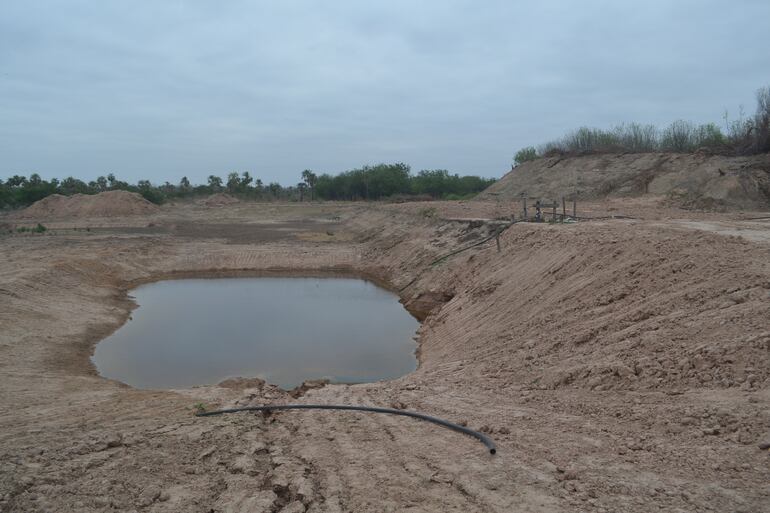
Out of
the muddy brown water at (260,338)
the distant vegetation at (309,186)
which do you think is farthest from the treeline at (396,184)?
the muddy brown water at (260,338)

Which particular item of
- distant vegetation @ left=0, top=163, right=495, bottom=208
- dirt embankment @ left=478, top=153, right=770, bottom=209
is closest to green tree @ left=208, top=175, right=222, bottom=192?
distant vegetation @ left=0, top=163, right=495, bottom=208

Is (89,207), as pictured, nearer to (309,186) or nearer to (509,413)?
(309,186)

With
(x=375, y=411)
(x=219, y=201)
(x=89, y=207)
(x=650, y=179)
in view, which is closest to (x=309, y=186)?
(x=219, y=201)

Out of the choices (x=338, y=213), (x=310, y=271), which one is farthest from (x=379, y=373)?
(x=338, y=213)

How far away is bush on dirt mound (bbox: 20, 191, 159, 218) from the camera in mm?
47344

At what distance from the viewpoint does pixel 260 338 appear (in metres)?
13.5

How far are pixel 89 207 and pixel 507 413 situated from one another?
2049 inches

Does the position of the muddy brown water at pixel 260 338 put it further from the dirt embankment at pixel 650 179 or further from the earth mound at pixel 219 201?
the earth mound at pixel 219 201

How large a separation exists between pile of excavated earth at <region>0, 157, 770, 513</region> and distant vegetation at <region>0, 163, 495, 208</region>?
39647mm

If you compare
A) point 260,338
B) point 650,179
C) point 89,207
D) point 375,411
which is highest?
point 89,207

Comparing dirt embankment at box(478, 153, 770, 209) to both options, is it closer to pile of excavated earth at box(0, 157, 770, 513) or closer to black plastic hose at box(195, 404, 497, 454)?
pile of excavated earth at box(0, 157, 770, 513)

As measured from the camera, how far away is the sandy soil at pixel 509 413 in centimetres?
409

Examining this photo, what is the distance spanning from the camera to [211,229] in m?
36.9

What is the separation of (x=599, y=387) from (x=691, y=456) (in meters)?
1.87
